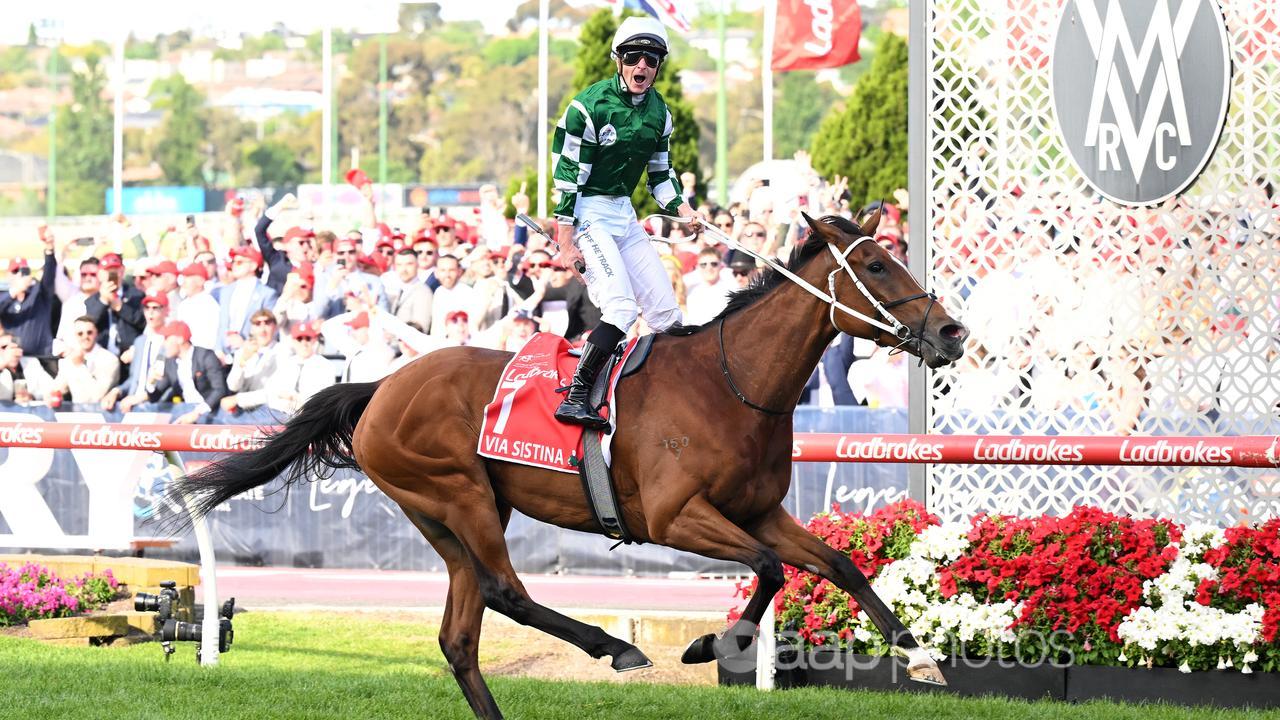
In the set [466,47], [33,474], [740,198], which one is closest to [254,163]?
[466,47]

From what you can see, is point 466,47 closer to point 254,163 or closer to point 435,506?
point 254,163

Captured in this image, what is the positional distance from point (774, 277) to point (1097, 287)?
3050mm

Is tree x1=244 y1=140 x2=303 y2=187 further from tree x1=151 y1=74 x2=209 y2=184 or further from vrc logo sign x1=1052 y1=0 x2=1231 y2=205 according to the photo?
vrc logo sign x1=1052 y1=0 x2=1231 y2=205

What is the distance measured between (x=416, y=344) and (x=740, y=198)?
483 centimetres

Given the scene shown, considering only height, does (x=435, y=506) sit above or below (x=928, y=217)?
below

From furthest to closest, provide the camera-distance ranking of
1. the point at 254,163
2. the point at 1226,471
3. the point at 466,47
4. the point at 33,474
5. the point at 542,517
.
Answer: the point at 466,47 < the point at 254,163 < the point at 33,474 < the point at 1226,471 < the point at 542,517

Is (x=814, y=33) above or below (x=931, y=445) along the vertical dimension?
above

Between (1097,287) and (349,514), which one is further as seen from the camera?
(349,514)

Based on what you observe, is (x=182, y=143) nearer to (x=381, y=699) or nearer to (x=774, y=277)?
(x=381, y=699)

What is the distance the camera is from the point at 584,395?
606 cm

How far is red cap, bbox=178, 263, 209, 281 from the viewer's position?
1393cm

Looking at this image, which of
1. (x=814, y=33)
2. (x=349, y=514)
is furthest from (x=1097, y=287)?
(x=814, y=33)

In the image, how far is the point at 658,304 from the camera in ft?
21.4

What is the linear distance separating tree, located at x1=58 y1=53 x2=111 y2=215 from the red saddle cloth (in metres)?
65.6
